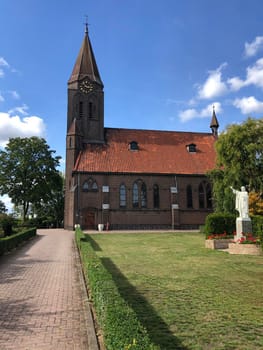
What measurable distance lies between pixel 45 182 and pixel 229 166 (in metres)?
30.4

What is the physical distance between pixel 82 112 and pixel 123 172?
10.8 meters

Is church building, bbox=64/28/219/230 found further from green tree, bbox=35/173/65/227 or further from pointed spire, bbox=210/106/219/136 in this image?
green tree, bbox=35/173/65/227

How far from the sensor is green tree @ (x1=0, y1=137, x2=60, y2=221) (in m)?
46.1

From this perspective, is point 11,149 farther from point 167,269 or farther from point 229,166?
point 167,269

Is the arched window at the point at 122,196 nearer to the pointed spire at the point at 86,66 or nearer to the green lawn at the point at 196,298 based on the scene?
the pointed spire at the point at 86,66

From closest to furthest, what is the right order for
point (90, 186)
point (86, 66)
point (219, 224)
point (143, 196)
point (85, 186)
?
point (219, 224), point (85, 186), point (90, 186), point (143, 196), point (86, 66)

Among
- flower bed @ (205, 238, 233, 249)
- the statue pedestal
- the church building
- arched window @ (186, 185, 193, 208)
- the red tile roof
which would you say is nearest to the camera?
flower bed @ (205, 238, 233, 249)

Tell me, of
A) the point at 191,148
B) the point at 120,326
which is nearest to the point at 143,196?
the point at 191,148

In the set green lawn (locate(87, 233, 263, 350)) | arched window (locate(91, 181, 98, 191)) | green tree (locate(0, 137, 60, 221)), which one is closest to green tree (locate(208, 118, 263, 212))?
green lawn (locate(87, 233, 263, 350))

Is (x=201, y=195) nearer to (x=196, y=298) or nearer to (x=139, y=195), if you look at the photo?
(x=139, y=195)

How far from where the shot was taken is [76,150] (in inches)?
1483

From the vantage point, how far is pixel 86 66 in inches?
1652

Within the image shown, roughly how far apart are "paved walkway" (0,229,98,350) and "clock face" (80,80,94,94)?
31860 millimetres

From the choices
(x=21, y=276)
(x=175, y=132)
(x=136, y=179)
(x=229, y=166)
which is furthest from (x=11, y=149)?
(x=21, y=276)
